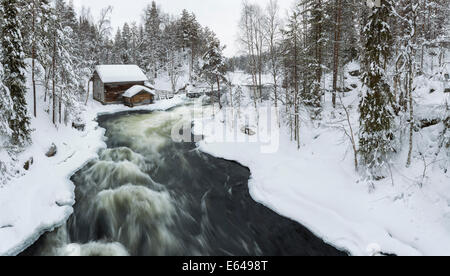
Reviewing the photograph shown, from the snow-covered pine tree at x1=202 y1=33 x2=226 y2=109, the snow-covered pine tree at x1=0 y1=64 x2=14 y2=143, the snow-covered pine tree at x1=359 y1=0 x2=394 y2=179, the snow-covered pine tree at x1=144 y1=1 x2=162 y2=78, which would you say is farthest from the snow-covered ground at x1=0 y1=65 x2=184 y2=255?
the snow-covered pine tree at x1=144 y1=1 x2=162 y2=78

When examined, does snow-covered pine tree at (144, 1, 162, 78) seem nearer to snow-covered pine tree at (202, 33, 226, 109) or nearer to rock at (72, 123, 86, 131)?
snow-covered pine tree at (202, 33, 226, 109)

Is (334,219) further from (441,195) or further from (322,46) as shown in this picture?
(322,46)

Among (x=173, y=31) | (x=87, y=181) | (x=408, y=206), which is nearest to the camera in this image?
(x=408, y=206)

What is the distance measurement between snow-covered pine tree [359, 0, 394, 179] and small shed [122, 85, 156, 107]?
35.4m

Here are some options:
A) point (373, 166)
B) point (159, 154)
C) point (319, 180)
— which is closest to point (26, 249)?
point (159, 154)

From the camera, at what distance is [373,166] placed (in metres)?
11.7

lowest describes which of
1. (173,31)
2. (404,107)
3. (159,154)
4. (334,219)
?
(334,219)

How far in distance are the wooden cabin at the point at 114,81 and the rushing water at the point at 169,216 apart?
2497 cm

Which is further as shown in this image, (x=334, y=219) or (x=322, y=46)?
(x=322, y=46)

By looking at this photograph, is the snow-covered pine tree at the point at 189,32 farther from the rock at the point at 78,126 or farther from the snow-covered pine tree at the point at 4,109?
the snow-covered pine tree at the point at 4,109

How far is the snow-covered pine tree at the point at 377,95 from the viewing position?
11.1 meters

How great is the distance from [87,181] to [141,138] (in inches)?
378

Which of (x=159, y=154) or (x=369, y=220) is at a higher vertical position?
(x=159, y=154)

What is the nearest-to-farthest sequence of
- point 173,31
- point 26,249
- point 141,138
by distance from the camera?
point 26,249 < point 141,138 < point 173,31
